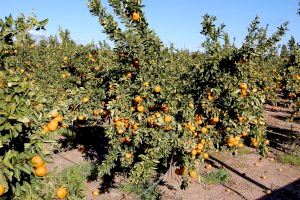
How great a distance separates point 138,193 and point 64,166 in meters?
2.35

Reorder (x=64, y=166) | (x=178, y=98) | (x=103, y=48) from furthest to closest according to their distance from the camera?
(x=103, y=48) → (x=64, y=166) → (x=178, y=98)

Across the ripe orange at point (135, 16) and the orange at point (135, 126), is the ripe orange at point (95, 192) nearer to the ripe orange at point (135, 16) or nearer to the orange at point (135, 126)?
the orange at point (135, 126)

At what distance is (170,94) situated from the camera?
6.19 m

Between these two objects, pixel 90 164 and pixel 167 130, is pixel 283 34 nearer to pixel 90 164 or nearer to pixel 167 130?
pixel 167 130

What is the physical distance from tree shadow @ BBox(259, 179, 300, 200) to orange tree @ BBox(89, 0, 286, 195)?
1.95 m

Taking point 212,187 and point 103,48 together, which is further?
point 103,48

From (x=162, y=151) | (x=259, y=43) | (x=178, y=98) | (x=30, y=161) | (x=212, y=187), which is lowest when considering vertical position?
(x=212, y=187)

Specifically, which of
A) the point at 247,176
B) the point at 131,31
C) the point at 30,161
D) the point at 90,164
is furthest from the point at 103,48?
the point at 30,161

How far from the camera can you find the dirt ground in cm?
770

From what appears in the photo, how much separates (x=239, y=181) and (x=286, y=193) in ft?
3.58

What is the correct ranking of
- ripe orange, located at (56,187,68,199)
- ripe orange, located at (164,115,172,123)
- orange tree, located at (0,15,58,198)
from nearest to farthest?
orange tree, located at (0,15,58,198), ripe orange, located at (56,187,68,199), ripe orange, located at (164,115,172,123)

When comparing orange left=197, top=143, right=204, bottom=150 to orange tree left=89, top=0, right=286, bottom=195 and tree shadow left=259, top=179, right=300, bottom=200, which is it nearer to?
orange tree left=89, top=0, right=286, bottom=195

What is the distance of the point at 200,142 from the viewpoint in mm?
6914

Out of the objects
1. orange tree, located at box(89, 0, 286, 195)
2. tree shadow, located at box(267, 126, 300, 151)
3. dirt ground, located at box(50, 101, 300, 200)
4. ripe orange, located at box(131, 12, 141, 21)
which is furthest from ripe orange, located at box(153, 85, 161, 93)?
tree shadow, located at box(267, 126, 300, 151)
